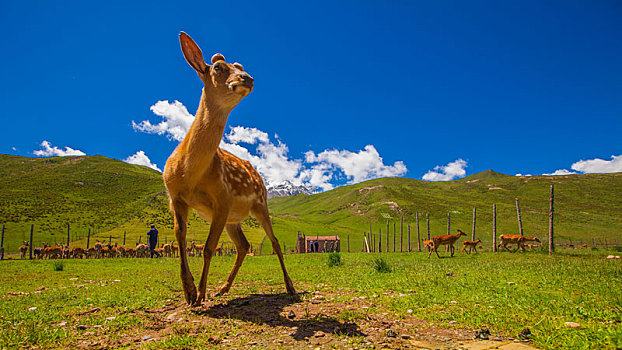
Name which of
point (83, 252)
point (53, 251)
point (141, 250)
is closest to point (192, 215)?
point (141, 250)

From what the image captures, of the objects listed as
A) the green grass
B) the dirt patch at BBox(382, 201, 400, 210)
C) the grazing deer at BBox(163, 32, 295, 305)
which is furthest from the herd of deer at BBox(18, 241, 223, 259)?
the dirt patch at BBox(382, 201, 400, 210)

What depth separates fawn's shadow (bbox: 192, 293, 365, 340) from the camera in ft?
12.5

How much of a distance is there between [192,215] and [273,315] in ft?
243

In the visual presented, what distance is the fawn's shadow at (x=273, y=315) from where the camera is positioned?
380cm

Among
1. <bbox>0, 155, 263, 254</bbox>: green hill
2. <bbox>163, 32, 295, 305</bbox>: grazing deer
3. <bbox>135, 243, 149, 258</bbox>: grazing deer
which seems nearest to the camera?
<bbox>163, 32, 295, 305</bbox>: grazing deer

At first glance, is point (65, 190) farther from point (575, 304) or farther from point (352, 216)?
point (575, 304)

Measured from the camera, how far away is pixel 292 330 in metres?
3.85

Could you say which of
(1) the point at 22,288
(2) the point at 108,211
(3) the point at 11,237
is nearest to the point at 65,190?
(2) the point at 108,211

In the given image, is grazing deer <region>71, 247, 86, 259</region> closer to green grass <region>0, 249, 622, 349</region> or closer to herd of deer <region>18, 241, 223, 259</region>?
herd of deer <region>18, 241, 223, 259</region>

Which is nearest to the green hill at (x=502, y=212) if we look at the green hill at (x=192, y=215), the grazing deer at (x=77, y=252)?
the green hill at (x=192, y=215)

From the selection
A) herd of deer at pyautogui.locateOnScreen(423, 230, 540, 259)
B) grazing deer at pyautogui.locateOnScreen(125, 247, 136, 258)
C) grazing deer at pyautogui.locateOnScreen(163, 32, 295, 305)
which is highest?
grazing deer at pyautogui.locateOnScreen(163, 32, 295, 305)

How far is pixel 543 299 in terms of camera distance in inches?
202

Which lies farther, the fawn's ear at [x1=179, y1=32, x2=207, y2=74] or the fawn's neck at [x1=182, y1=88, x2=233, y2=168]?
the fawn's ear at [x1=179, y1=32, x2=207, y2=74]

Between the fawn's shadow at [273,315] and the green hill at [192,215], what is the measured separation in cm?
4033
